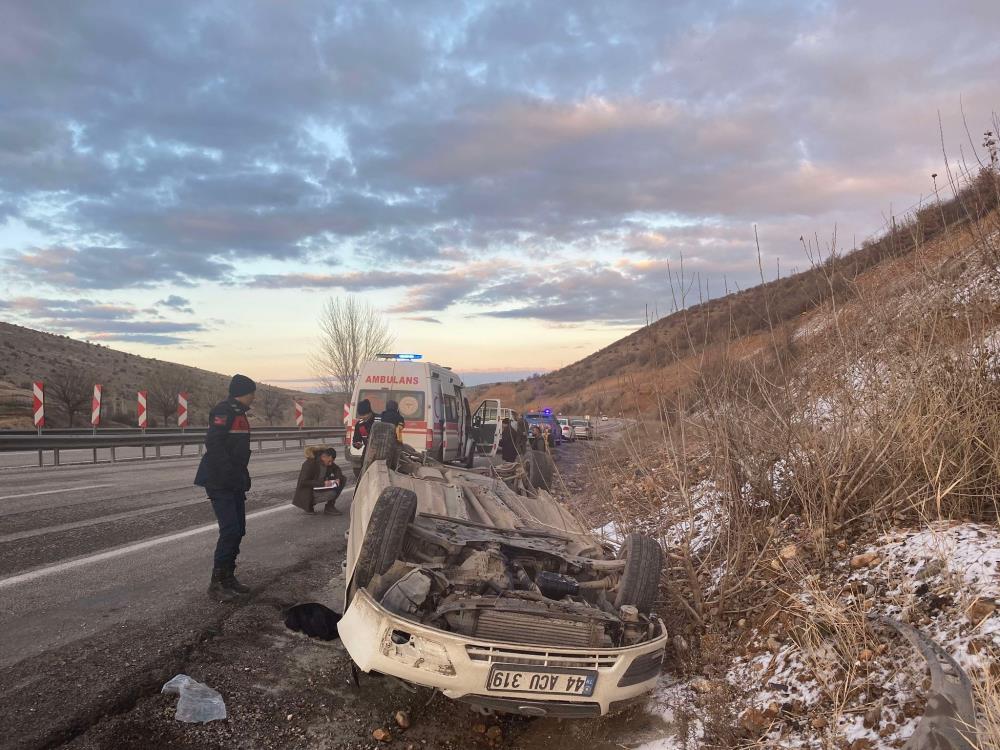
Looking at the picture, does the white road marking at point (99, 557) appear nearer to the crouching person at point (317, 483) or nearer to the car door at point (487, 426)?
the crouching person at point (317, 483)

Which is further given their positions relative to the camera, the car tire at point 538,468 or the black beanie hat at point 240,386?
the car tire at point 538,468

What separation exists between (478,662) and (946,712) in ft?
6.17

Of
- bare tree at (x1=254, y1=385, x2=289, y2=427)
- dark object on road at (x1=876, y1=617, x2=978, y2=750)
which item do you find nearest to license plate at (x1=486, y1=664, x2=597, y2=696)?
dark object on road at (x1=876, y1=617, x2=978, y2=750)

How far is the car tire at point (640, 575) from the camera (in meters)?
3.93

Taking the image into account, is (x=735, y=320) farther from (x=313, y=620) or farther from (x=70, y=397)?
(x=70, y=397)

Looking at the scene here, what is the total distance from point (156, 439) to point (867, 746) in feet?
60.8

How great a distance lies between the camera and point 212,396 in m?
50.9

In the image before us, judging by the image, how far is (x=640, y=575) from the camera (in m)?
3.95

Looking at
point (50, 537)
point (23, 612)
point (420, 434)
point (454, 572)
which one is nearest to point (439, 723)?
point (454, 572)

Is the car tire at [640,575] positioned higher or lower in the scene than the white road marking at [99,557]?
higher

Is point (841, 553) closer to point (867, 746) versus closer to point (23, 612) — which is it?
point (867, 746)

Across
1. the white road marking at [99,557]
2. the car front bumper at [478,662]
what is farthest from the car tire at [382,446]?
the car front bumper at [478,662]

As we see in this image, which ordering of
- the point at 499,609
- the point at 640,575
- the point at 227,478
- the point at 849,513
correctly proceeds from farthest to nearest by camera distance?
the point at 227,478 < the point at 849,513 < the point at 640,575 < the point at 499,609

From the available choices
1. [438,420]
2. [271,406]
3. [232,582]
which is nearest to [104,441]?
[438,420]
